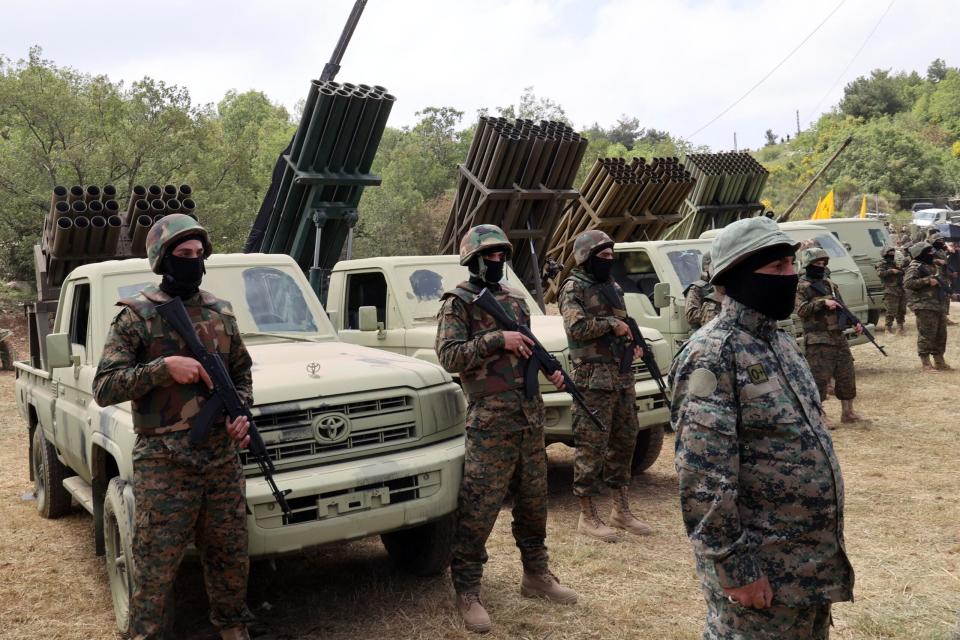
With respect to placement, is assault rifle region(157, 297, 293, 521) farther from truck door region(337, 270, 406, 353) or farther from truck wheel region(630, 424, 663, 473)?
truck wheel region(630, 424, 663, 473)

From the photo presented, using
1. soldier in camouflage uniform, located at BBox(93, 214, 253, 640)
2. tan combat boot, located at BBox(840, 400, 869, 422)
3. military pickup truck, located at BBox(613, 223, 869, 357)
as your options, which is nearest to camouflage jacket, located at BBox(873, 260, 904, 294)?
military pickup truck, located at BBox(613, 223, 869, 357)

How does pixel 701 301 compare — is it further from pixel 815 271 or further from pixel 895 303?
pixel 895 303

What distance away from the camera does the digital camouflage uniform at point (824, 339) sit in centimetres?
892

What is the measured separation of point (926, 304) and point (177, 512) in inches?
431

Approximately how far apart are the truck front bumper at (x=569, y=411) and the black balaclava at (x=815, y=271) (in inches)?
113

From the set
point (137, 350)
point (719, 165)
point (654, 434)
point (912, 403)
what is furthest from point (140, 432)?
point (719, 165)

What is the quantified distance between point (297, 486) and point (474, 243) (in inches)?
57.6

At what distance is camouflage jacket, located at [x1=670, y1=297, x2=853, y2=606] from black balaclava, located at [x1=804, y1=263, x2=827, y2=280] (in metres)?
6.68

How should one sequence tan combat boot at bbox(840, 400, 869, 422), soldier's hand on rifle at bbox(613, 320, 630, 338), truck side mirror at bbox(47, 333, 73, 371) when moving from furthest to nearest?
tan combat boot at bbox(840, 400, 869, 422) < soldier's hand on rifle at bbox(613, 320, 630, 338) < truck side mirror at bbox(47, 333, 73, 371)

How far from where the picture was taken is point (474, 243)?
15.0ft

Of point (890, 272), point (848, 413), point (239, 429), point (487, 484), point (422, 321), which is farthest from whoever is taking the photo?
point (890, 272)

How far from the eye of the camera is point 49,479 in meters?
6.39

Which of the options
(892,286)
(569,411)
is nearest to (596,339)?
(569,411)

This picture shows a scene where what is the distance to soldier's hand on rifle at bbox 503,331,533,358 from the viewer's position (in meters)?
4.37
